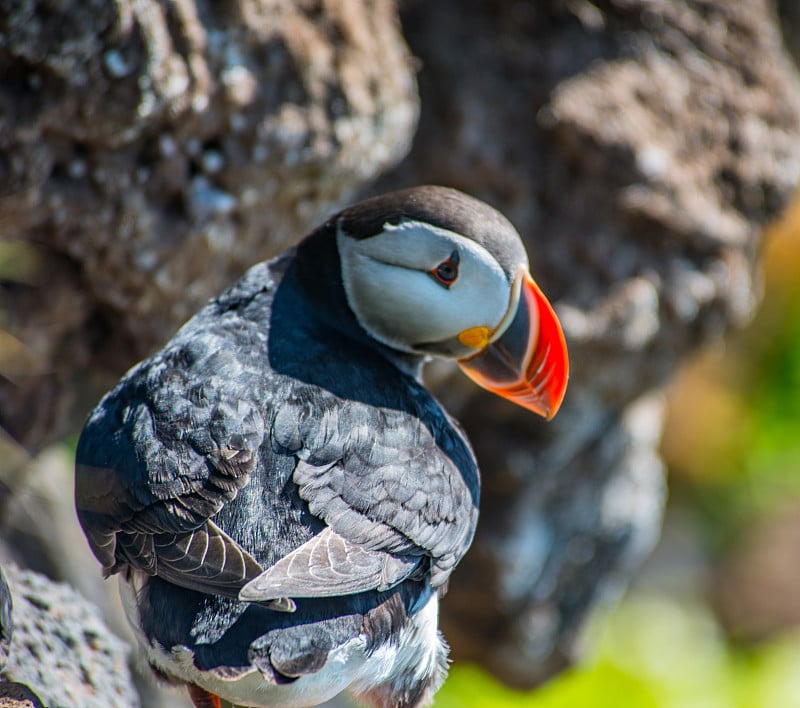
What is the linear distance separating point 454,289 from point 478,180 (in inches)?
71.5

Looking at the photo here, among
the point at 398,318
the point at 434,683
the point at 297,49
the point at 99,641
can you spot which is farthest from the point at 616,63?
the point at 99,641

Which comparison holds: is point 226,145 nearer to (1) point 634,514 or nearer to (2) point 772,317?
(1) point 634,514

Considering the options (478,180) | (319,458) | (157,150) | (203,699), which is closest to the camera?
(319,458)

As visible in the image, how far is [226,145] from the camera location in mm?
3311

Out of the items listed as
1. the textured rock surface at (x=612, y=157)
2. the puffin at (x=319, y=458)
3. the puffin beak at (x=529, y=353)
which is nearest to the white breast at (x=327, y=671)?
the puffin at (x=319, y=458)

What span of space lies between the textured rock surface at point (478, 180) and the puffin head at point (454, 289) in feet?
2.75

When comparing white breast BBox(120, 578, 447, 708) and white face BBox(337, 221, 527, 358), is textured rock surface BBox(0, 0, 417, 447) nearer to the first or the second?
white face BBox(337, 221, 527, 358)

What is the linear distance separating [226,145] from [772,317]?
6352 mm

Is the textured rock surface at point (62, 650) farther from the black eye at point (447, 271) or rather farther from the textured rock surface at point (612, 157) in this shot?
the textured rock surface at point (612, 157)

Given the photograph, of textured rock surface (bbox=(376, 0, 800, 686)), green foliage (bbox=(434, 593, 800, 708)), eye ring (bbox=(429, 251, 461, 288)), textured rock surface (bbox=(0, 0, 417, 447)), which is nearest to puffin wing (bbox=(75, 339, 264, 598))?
eye ring (bbox=(429, 251, 461, 288))

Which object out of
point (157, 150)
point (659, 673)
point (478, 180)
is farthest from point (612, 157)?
point (659, 673)

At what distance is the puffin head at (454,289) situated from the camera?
2537mm

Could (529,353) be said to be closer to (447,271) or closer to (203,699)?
(447,271)

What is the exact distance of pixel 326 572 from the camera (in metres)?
2.07
